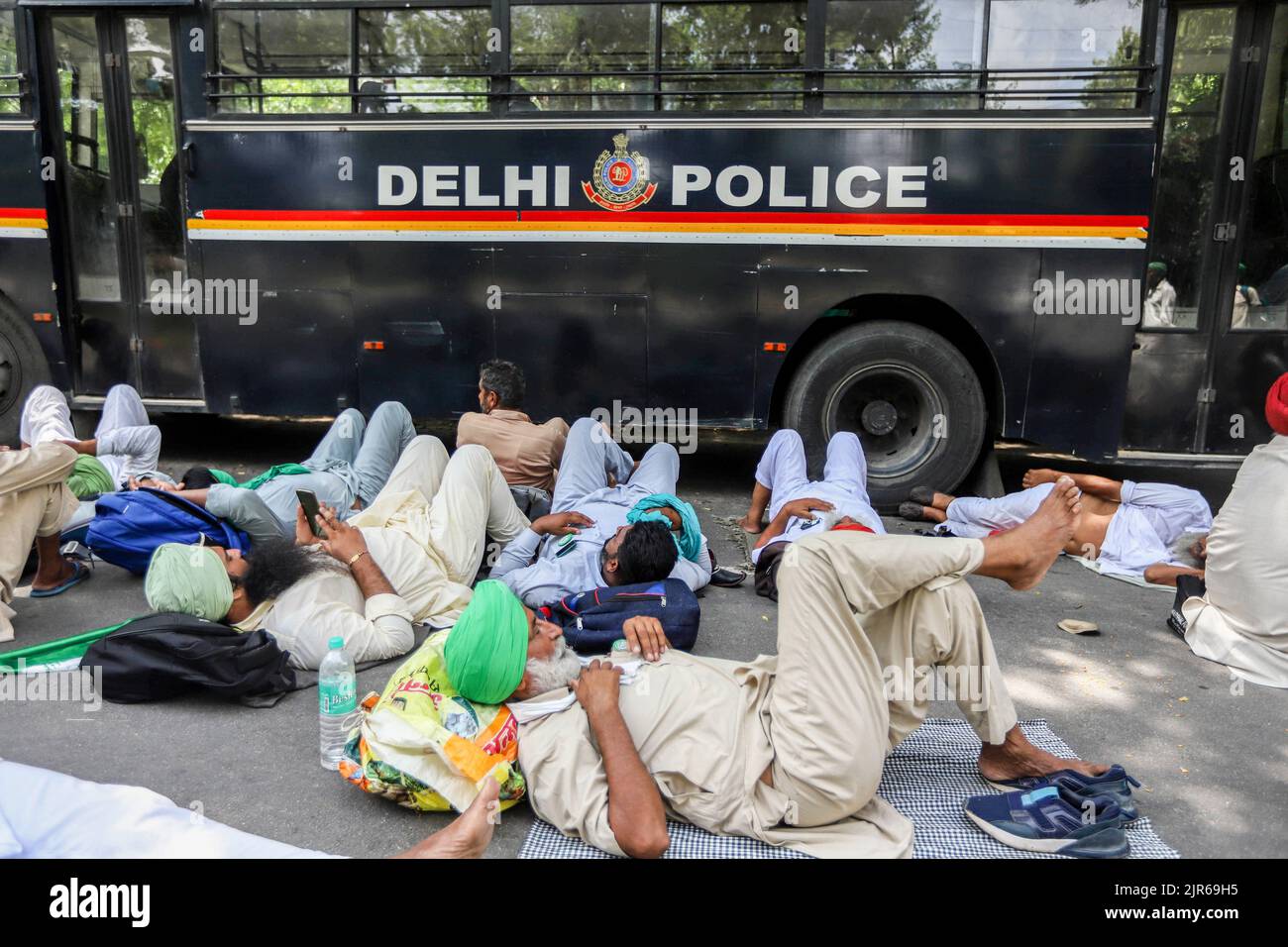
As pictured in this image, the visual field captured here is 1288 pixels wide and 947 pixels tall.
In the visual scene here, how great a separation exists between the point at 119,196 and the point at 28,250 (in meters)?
0.69

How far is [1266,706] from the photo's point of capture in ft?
11.4

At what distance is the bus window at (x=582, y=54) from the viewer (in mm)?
5555

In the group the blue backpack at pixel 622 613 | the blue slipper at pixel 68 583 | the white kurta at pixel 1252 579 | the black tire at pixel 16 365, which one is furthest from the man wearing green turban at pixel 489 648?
the black tire at pixel 16 365

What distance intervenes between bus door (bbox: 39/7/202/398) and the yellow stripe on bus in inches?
18.6

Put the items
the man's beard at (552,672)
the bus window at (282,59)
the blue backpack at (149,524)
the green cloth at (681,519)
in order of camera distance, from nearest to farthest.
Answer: the man's beard at (552,672) → the blue backpack at (149,524) → the green cloth at (681,519) → the bus window at (282,59)

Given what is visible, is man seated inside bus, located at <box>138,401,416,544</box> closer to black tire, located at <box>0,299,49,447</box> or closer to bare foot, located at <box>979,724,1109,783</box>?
black tire, located at <box>0,299,49,447</box>

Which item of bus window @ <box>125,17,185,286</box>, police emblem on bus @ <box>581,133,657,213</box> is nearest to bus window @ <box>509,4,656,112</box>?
police emblem on bus @ <box>581,133,657,213</box>

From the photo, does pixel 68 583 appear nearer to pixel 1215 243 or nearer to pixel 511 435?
pixel 511 435

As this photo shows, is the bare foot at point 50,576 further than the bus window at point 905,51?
No

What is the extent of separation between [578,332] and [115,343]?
3.22m

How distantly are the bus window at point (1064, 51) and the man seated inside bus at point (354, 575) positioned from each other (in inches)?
150

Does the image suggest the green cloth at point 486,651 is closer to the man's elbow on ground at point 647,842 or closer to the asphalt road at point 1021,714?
the asphalt road at point 1021,714
